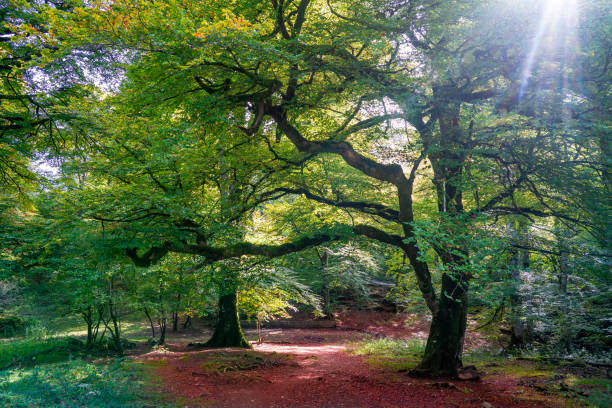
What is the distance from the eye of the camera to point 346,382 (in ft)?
25.4

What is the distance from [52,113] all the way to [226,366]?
671 cm

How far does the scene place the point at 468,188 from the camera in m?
5.99

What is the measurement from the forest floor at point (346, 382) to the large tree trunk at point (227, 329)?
221cm

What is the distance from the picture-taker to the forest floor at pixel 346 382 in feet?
20.2

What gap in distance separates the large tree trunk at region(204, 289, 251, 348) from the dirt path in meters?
2.45

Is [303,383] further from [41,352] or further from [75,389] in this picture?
[41,352]

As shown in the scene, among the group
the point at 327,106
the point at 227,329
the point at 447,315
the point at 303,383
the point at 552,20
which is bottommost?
the point at 303,383

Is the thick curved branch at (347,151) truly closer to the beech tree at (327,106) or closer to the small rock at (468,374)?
the beech tree at (327,106)

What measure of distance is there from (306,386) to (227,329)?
20.2 feet

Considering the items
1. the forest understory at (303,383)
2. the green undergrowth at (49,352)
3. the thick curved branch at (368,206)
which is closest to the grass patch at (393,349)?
the forest understory at (303,383)

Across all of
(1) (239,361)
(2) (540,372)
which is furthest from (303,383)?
(2) (540,372)

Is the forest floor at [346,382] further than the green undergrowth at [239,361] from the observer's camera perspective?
No

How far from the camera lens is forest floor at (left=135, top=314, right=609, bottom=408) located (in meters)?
6.15

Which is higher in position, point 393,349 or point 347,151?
point 347,151
